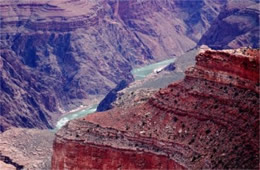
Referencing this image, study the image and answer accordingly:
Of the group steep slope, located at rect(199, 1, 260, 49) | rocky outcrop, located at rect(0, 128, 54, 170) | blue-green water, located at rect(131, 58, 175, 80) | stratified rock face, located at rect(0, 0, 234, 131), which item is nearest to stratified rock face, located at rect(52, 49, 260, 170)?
rocky outcrop, located at rect(0, 128, 54, 170)

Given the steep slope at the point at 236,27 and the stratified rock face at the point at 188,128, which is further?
the steep slope at the point at 236,27

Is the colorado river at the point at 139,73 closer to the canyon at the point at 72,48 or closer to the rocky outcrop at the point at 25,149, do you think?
the canyon at the point at 72,48

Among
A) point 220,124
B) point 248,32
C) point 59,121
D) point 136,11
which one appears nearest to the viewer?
point 220,124

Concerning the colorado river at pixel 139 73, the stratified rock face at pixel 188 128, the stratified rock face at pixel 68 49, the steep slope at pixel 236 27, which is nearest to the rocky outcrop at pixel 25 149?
the stratified rock face at pixel 188 128

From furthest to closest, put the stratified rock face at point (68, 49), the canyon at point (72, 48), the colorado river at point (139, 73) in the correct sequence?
the canyon at point (72, 48), the stratified rock face at point (68, 49), the colorado river at point (139, 73)

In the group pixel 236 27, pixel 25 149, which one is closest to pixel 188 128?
pixel 25 149

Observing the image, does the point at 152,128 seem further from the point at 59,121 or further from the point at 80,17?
the point at 80,17

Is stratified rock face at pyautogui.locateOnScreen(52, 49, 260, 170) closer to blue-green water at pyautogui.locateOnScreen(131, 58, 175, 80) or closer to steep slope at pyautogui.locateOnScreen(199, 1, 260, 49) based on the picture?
steep slope at pyautogui.locateOnScreen(199, 1, 260, 49)

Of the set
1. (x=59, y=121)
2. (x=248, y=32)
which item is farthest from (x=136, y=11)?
(x=59, y=121)
